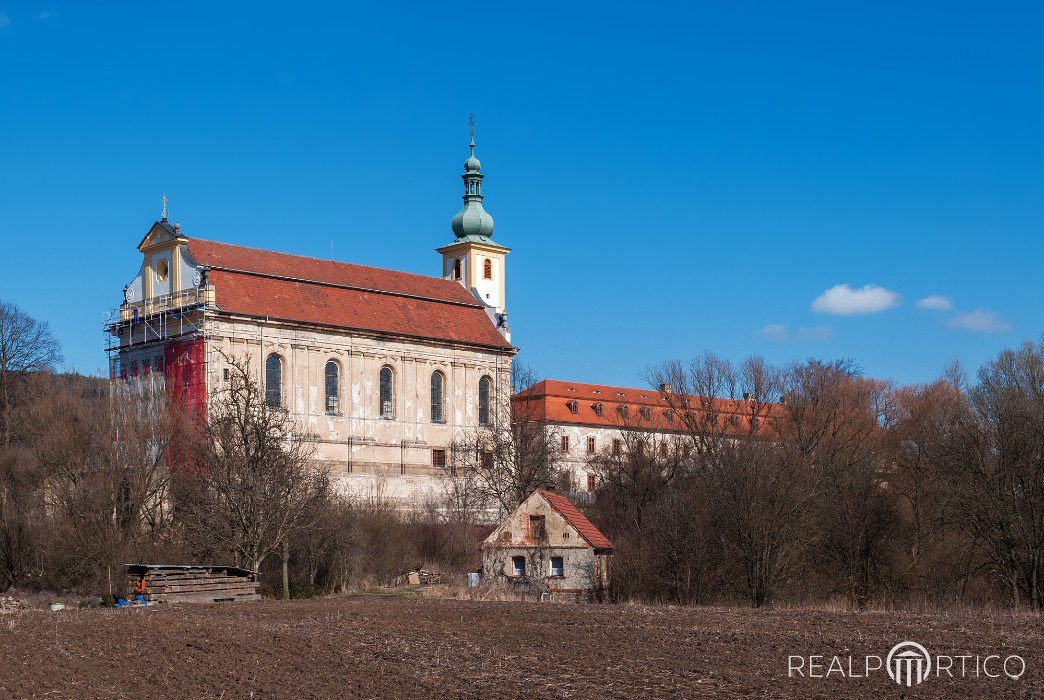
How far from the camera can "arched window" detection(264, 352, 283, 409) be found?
6794cm

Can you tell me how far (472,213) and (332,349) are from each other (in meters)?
21.9

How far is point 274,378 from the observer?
225 feet

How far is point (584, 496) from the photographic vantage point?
74.2m

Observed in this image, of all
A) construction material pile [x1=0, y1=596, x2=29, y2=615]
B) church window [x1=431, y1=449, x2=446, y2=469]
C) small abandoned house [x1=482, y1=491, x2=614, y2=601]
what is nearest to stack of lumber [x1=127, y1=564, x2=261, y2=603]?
construction material pile [x1=0, y1=596, x2=29, y2=615]

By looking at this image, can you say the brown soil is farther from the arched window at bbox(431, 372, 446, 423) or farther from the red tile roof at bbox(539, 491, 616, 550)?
the arched window at bbox(431, 372, 446, 423)

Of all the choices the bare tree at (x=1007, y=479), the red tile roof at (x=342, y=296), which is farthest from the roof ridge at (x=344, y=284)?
the bare tree at (x=1007, y=479)

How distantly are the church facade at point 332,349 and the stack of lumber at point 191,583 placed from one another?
85.8 feet

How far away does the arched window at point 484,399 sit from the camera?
255 ft

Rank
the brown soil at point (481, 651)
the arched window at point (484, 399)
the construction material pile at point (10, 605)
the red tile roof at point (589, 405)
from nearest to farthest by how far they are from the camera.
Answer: the brown soil at point (481, 651), the construction material pile at point (10, 605), the arched window at point (484, 399), the red tile roof at point (589, 405)

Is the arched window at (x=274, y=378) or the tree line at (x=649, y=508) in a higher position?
the arched window at (x=274, y=378)

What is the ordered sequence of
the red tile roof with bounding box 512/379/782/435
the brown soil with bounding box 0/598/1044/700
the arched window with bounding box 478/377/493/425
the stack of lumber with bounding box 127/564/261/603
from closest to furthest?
1. the brown soil with bounding box 0/598/1044/700
2. the stack of lumber with bounding box 127/564/261/603
3. the arched window with bounding box 478/377/493/425
4. the red tile roof with bounding box 512/379/782/435

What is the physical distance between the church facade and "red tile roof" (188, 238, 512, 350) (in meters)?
0.08

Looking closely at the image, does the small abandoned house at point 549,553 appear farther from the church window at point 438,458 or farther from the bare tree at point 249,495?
the church window at point 438,458

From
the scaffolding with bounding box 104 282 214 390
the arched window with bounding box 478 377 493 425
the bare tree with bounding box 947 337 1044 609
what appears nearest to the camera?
the bare tree with bounding box 947 337 1044 609
